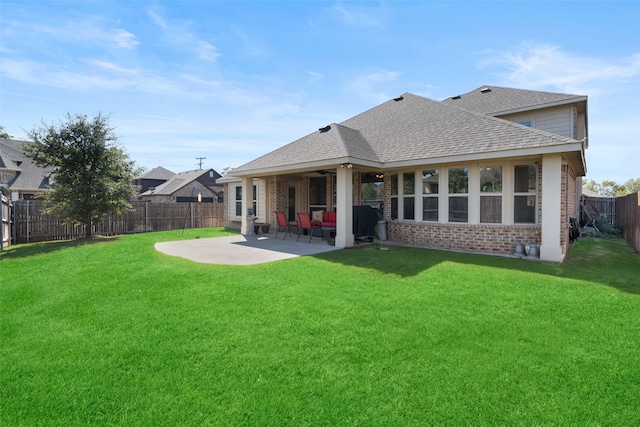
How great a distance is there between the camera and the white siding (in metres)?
12.9

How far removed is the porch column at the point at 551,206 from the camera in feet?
26.2

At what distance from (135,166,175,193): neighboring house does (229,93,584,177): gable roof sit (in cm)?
3760

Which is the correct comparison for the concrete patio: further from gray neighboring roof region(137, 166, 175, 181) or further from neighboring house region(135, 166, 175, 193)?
gray neighboring roof region(137, 166, 175, 181)

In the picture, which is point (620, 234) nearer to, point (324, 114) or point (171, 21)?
point (324, 114)

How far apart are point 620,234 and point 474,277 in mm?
14830

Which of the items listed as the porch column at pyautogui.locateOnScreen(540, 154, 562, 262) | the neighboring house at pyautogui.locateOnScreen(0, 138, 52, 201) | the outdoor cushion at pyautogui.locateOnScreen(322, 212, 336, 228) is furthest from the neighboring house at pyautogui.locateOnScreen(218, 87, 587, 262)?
the neighboring house at pyautogui.locateOnScreen(0, 138, 52, 201)

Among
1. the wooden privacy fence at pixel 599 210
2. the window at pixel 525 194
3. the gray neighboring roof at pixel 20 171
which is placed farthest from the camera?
the gray neighboring roof at pixel 20 171

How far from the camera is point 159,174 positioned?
159ft

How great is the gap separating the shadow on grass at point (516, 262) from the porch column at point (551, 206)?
451mm

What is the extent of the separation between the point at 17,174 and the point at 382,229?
1244 inches

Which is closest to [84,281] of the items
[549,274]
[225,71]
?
[225,71]

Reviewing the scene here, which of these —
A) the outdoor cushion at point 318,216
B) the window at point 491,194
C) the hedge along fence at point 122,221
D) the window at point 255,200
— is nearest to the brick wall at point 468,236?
the window at point 491,194

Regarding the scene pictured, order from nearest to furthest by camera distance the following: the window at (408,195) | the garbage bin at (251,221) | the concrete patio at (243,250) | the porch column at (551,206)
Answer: the porch column at (551,206)
the concrete patio at (243,250)
the window at (408,195)
the garbage bin at (251,221)

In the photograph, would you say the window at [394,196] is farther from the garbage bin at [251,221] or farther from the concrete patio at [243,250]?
the garbage bin at [251,221]
